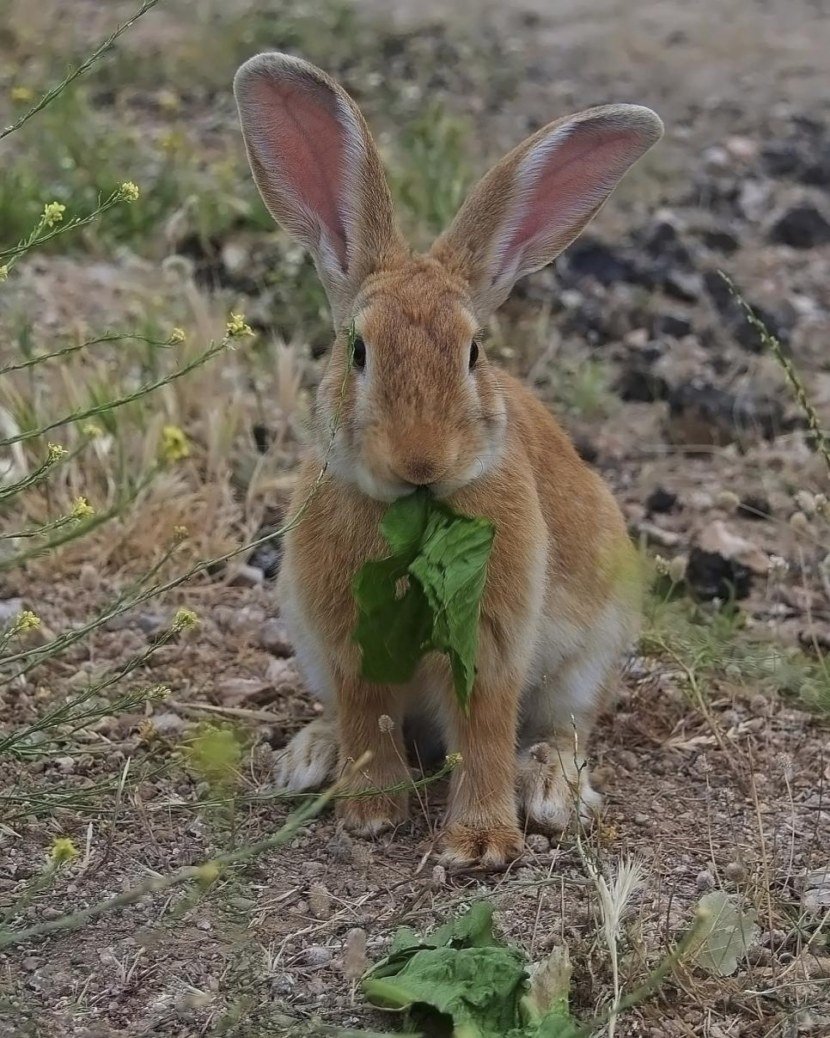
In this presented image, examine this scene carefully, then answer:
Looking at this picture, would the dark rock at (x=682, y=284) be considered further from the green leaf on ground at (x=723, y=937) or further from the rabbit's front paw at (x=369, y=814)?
the green leaf on ground at (x=723, y=937)

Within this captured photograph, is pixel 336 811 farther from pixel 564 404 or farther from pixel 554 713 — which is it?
pixel 564 404

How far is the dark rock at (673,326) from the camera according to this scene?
7.27m

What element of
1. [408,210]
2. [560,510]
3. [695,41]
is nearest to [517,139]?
[408,210]

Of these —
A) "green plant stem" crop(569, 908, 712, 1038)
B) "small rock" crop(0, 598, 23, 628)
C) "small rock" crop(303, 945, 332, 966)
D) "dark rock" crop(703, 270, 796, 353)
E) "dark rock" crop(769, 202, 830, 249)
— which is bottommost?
"dark rock" crop(769, 202, 830, 249)

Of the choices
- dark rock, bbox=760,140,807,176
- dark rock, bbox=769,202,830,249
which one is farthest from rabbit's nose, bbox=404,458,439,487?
dark rock, bbox=760,140,807,176

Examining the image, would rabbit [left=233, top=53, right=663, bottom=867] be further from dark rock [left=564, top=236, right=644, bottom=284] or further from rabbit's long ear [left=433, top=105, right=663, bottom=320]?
dark rock [left=564, top=236, right=644, bottom=284]

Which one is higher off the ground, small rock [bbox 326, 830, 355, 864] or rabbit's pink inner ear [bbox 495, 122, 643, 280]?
rabbit's pink inner ear [bbox 495, 122, 643, 280]

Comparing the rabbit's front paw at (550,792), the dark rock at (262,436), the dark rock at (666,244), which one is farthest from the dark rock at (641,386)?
the rabbit's front paw at (550,792)

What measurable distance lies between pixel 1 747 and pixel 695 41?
29.9 feet

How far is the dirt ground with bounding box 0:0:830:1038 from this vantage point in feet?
10.8

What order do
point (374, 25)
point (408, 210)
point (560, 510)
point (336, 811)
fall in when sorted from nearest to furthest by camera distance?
1. point (336, 811)
2. point (560, 510)
3. point (408, 210)
4. point (374, 25)

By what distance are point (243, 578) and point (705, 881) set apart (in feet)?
7.53

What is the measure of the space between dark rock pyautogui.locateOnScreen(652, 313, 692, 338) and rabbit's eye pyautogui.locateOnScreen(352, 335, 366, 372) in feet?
12.5

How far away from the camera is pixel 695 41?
10891 millimetres
